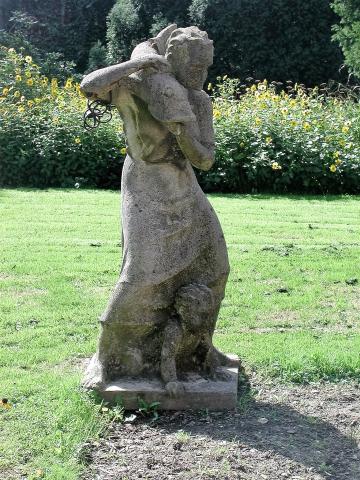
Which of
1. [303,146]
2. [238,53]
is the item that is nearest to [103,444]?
[303,146]

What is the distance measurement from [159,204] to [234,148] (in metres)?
8.37

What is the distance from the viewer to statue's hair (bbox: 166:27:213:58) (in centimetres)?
417

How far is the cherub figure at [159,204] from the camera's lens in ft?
13.7

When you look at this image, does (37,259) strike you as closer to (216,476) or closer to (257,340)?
→ (257,340)

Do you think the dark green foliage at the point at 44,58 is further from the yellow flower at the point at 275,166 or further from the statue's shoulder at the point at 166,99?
the statue's shoulder at the point at 166,99

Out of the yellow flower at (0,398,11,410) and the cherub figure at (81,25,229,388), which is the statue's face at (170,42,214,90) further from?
the yellow flower at (0,398,11,410)

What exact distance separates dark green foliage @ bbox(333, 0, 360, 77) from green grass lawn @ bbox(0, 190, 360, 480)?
7045 mm

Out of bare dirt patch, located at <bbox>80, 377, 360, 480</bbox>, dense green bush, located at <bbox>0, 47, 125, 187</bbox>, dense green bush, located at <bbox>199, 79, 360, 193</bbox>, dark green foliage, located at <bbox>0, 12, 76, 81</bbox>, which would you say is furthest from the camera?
dark green foliage, located at <bbox>0, 12, 76, 81</bbox>

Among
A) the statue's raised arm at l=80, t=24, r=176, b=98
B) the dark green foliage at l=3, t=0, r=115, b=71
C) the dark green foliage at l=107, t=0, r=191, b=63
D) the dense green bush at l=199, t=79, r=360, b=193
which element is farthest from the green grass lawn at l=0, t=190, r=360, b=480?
the dark green foliage at l=3, t=0, r=115, b=71

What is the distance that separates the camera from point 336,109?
14.1 m

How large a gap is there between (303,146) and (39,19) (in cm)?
2107

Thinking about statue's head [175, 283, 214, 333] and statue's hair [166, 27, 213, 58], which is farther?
statue's head [175, 283, 214, 333]

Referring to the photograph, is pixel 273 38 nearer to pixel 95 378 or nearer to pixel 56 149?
pixel 56 149

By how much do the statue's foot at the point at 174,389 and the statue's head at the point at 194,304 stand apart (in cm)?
33
